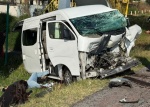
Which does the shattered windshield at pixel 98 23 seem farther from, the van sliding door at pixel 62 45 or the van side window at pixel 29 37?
the van side window at pixel 29 37

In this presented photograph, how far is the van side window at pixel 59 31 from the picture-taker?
35.2 ft

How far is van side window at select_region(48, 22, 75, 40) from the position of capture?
1073cm

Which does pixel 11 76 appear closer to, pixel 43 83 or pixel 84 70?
pixel 43 83

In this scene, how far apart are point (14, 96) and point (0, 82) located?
5.10 metres

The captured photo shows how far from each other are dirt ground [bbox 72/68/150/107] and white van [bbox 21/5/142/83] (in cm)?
118

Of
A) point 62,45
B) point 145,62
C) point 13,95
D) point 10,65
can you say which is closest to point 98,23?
point 62,45

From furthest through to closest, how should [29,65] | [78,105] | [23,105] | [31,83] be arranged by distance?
[29,65] → [31,83] → [23,105] → [78,105]

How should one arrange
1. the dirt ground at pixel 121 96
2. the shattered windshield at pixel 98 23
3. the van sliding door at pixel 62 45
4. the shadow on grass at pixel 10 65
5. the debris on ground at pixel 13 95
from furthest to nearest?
the shadow on grass at pixel 10 65, the shattered windshield at pixel 98 23, the van sliding door at pixel 62 45, the debris on ground at pixel 13 95, the dirt ground at pixel 121 96

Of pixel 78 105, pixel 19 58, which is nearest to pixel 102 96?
pixel 78 105

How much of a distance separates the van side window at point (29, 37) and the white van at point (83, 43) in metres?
0.23

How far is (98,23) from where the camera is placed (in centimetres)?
1102

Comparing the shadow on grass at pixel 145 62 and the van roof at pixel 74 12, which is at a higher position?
the van roof at pixel 74 12

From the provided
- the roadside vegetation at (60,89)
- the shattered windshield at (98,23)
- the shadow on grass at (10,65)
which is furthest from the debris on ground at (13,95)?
the shadow on grass at (10,65)

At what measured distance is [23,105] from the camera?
8.41 meters
